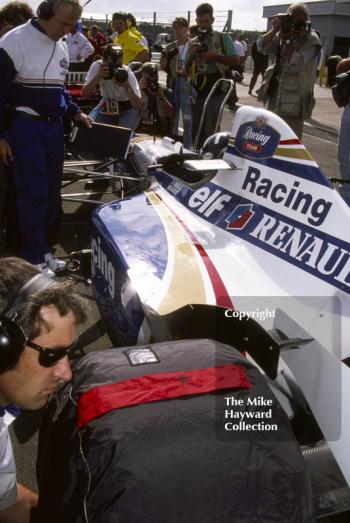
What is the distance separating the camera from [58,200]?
417cm

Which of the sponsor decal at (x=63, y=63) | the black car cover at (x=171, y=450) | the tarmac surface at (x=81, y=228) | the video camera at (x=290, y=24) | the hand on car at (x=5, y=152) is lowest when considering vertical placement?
the tarmac surface at (x=81, y=228)

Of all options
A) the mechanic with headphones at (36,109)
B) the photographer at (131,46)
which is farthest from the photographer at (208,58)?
the mechanic with headphones at (36,109)

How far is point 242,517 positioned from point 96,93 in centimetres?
656

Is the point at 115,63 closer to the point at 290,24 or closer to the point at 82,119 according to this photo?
the point at 82,119

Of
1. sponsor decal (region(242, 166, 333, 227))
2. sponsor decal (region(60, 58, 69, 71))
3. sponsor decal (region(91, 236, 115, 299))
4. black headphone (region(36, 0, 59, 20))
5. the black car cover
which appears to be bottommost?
sponsor decal (region(91, 236, 115, 299))

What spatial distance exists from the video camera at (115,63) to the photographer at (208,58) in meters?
1.16

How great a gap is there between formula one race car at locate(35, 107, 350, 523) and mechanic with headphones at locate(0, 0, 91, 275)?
0.94m

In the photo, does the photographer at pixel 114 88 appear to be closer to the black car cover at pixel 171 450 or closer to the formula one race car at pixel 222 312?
the formula one race car at pixel 222 312

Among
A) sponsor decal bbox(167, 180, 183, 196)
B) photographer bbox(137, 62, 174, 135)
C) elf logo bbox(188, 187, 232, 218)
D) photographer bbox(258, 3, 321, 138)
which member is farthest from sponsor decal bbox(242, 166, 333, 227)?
photographer bbox(137, 62, 174, 135)

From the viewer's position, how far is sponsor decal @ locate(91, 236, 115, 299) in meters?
2.47

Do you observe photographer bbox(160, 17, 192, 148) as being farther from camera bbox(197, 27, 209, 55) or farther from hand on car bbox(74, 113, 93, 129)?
hand on car bbox(74, 113, 93, 129)

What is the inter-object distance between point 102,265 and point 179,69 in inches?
233

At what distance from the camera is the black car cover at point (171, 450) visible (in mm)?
1122

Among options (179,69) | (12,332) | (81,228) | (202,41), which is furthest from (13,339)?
(179,69)
